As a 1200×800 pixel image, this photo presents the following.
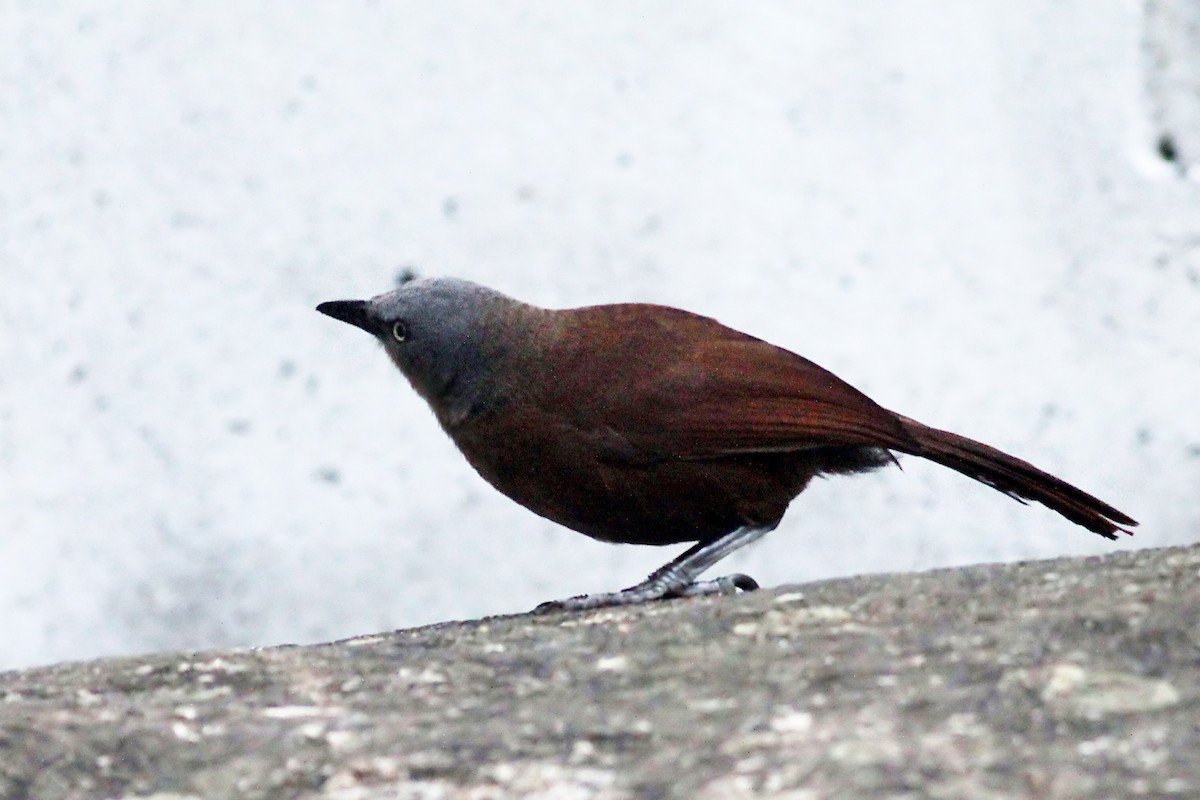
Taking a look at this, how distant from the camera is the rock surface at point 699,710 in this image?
5.57 ft

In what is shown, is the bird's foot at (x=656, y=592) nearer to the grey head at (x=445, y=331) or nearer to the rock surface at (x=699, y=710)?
the grey head at (x=445, y=331)

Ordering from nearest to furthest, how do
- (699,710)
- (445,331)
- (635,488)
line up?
1. (699,710)
2. (635,488)
3. (445,331)

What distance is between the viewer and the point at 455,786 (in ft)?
5.82

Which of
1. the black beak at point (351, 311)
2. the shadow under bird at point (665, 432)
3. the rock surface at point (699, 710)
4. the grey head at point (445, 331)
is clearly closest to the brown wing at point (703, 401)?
the shadow under bird at point (665, 432)

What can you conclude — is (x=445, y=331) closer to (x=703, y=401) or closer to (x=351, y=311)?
(x=351, y=311)

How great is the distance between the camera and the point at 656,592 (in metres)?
3.10

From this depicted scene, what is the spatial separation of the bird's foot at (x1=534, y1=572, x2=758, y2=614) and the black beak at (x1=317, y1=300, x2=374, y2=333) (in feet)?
2.36

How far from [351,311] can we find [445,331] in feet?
0.67

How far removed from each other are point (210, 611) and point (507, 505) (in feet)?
2.39

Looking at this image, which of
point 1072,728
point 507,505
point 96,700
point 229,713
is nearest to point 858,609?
point 1072,728

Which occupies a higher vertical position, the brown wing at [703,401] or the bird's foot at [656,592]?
the brown wing at [703,401]

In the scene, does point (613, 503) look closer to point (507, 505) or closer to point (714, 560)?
point (714, 560)

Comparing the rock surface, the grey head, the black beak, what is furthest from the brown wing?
the rock surface

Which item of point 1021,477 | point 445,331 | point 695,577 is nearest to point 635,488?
point 695,577
